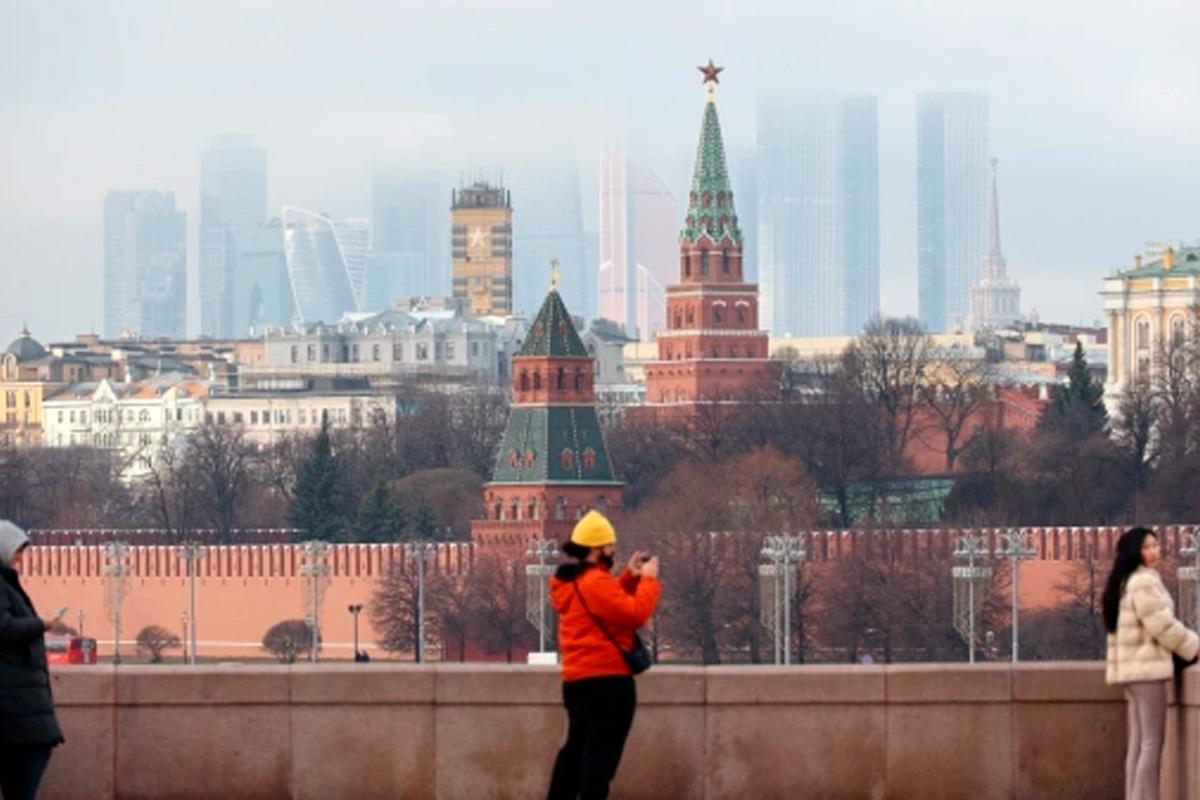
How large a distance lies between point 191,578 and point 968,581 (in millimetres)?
21002

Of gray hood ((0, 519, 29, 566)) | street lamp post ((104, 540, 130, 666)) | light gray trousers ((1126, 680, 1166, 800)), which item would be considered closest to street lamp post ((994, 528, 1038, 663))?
street lamp post ((104, 540, 130, 666))

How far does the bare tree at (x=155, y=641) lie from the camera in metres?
92.9

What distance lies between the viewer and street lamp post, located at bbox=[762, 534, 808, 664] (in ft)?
255

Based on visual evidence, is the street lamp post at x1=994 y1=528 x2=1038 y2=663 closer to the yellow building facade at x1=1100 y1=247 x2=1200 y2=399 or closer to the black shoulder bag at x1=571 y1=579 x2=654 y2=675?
the yellow building facade at x1=1100 y1=247 x2=1200 y2=399

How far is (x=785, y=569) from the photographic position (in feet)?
265

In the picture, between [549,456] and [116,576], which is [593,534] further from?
[549,456]

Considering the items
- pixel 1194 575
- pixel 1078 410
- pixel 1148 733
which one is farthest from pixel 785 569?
pixel 1148 733

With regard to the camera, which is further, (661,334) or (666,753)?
(661,334)

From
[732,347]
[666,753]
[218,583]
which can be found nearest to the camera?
[666,753]

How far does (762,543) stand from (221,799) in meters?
66.9

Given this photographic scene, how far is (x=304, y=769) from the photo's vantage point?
23953 millimetres

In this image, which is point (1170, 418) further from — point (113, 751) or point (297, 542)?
point (113, 751)

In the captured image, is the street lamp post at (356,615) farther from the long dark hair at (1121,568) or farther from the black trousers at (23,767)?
the black trousers at (23,767)

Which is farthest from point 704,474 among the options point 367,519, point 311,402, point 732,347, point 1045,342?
point 1045,342
